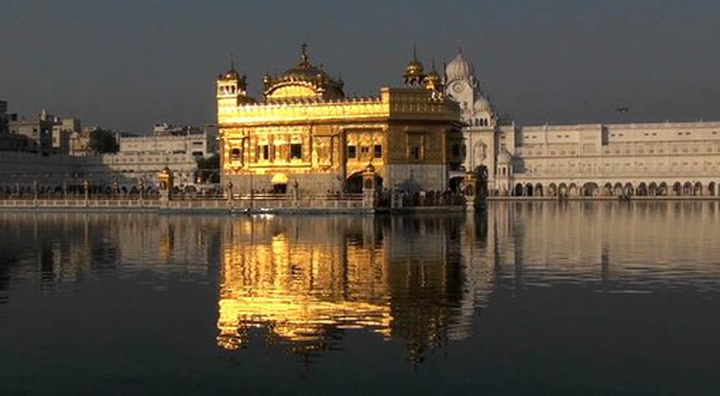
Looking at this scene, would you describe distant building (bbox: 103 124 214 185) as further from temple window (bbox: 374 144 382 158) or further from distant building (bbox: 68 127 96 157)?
temple window (bbox: 374 144 382 158)

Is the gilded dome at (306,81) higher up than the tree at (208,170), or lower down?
higher up

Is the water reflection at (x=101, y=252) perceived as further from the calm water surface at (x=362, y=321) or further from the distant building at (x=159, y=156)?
the distant building at (x=159, y=156)

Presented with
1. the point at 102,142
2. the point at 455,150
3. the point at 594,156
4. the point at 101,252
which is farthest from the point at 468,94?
the point at 101,252

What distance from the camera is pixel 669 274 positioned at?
17.0m

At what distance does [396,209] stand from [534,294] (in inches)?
1277

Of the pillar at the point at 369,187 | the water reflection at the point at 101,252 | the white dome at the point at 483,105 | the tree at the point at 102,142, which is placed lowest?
the water reflection at the point at 101,252

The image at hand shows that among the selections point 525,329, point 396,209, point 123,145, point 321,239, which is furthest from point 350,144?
point 123,145

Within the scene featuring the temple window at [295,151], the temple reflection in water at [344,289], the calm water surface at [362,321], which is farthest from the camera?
the temple window at [295,151]

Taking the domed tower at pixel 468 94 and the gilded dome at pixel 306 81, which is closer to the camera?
the gilded dome at pixel 306 81

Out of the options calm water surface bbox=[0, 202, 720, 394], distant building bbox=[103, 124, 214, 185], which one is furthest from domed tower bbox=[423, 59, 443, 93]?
distant building bbox=[103, 124, 214, 185]

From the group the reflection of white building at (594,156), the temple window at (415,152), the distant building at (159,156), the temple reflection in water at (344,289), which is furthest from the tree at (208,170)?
the temple reflection in water at (344,289)

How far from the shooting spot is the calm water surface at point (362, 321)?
870 cm

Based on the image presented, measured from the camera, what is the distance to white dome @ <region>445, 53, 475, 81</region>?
123 meters

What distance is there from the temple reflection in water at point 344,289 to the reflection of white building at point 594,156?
87462mm
